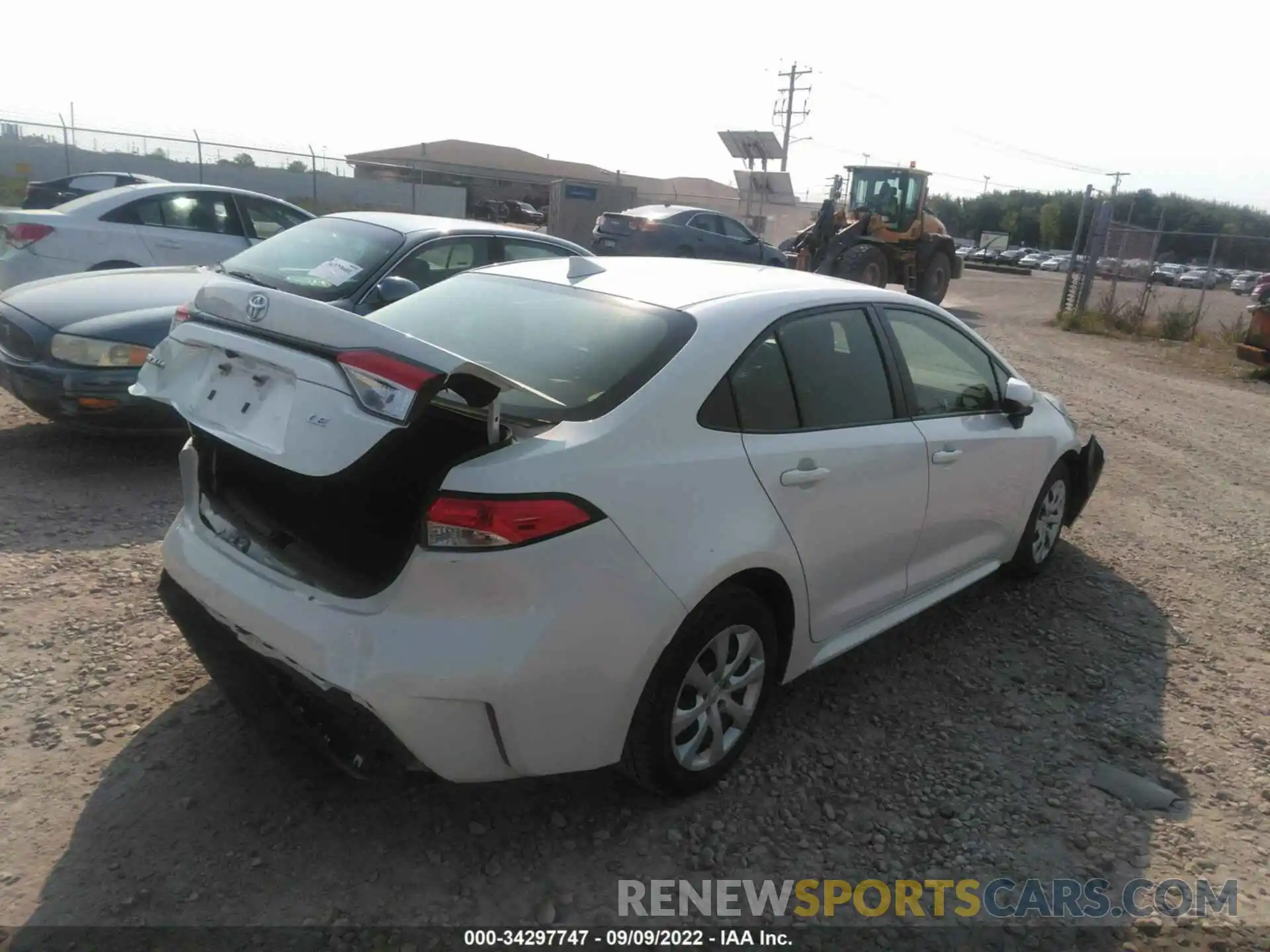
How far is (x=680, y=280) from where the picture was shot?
3396mm

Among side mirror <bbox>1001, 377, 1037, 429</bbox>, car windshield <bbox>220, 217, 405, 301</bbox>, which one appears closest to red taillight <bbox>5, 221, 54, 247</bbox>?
car windshield <bbox>220, 217, 405, 301</bbox>

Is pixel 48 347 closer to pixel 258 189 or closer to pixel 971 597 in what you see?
pixel 971 597

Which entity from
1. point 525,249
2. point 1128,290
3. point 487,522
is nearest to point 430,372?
point 487,522

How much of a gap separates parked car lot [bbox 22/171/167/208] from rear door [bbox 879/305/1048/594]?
Answer: 1188 centimetres

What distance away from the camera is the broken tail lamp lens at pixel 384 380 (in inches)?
88.7

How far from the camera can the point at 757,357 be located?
3.08 m

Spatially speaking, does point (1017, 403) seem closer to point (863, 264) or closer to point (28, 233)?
point (28, 233)

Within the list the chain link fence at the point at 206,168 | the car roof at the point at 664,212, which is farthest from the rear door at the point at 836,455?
the chain link fence at the point at 206,168

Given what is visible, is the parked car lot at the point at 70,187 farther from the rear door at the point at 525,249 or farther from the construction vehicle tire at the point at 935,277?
the construction vehicle tire at the point at 935,277

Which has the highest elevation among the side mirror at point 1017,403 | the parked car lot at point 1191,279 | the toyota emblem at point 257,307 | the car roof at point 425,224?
the car roof at point 425,224

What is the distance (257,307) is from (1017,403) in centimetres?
320

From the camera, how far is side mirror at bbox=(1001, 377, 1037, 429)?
4.23m

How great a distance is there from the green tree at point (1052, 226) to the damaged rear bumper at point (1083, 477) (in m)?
85.8

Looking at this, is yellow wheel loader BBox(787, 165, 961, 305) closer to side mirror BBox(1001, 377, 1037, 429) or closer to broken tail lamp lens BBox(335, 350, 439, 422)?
side mirror BBox(1001, 377, 1037, 429)
